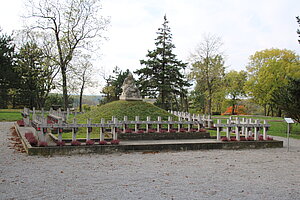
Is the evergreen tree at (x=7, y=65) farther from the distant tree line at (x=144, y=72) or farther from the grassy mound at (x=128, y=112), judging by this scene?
the grassy mound at (x=128, y=112)

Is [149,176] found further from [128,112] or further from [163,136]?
[128,112]

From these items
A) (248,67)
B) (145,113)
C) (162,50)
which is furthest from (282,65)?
(145,113)

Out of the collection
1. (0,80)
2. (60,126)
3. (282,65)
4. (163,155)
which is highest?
(282,65)

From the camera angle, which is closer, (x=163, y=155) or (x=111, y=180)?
(x=111, y=180)

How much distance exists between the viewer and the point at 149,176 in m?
6.53

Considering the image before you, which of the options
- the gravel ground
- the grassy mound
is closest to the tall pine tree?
the grassy mound

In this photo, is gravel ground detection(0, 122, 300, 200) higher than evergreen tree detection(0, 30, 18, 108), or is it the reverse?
evergreen tree detection(0, 30, 18, 108)

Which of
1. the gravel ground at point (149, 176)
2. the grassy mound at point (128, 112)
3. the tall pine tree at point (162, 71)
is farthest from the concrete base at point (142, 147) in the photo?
the tall pine tree at point (162, 71)

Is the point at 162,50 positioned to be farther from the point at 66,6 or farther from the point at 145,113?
the point at 145,113

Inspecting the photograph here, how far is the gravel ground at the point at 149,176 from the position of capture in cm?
517

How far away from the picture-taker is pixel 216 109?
58.7m

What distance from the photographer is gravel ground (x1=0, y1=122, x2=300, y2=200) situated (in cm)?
517

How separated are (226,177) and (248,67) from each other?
39637 millimetres

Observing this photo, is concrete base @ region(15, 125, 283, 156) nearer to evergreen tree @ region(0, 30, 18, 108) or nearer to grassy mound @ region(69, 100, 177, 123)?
grassy mound @ region(69, 100, 177, 123)
